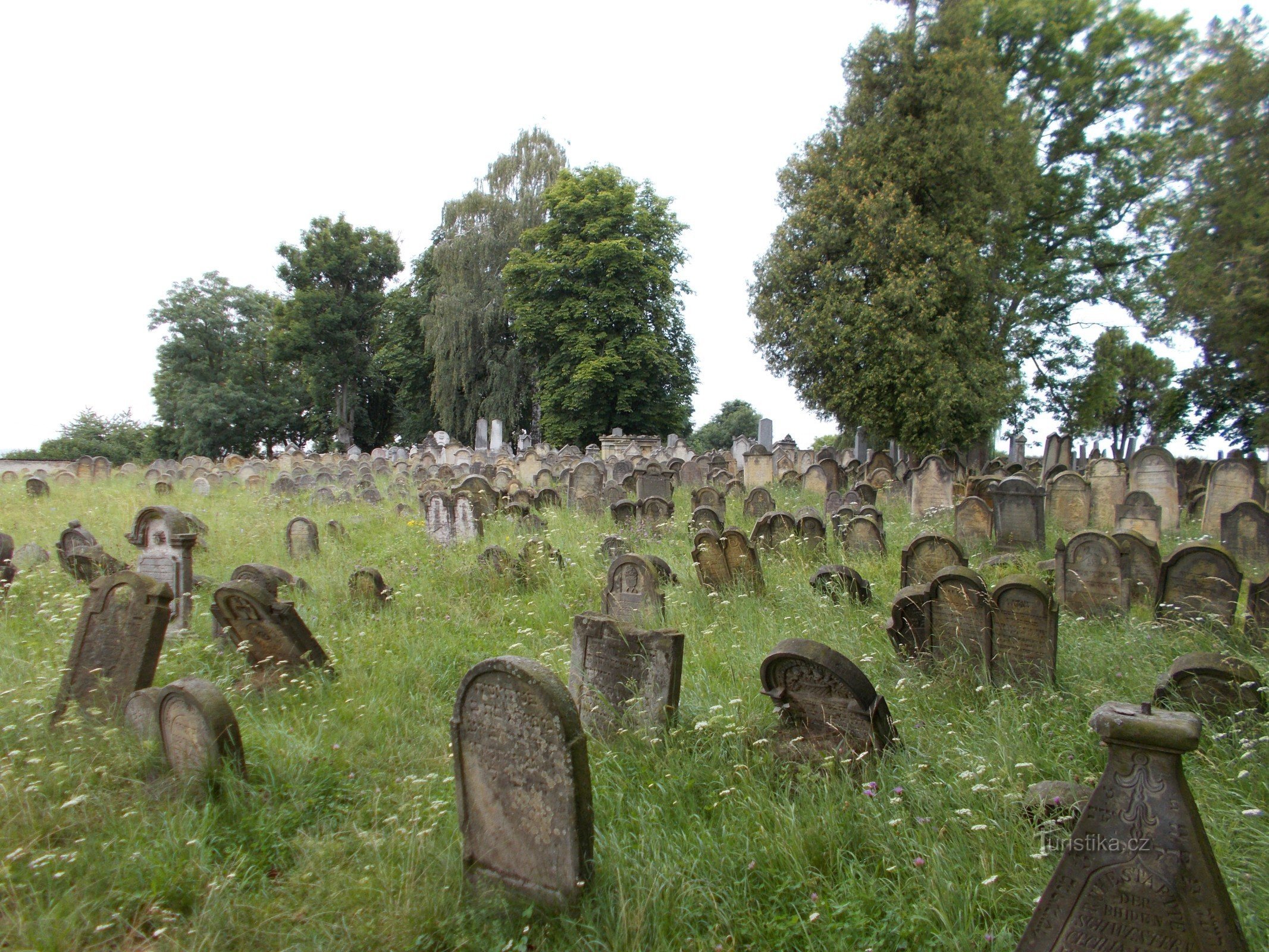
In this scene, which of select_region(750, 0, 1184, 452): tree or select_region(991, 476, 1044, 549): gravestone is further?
select_region(750, 0, 1184, 452): tree

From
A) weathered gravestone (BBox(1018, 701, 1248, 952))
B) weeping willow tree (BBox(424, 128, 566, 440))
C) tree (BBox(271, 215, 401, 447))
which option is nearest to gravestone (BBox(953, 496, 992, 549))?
weathered gravestone (BBox(1018, 701, 1248, 952))

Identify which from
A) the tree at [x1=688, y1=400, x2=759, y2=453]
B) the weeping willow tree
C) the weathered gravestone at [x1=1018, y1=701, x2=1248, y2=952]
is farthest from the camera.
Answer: the tree at [x1=688, y1=400, x2=759, y2=453]

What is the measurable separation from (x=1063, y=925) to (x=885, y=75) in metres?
21.1

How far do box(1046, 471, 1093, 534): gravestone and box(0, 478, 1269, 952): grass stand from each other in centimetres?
501

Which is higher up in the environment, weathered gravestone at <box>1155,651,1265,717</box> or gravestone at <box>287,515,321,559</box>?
gravestone at <box>287,515,321,559</box>

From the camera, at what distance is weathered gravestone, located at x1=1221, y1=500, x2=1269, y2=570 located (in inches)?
309

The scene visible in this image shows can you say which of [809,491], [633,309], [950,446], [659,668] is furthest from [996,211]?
[659,668]

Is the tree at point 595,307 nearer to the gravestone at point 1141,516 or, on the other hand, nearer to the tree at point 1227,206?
the tree at point 1227,206

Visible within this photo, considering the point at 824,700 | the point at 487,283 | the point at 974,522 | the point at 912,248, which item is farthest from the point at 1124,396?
the point at 824,700

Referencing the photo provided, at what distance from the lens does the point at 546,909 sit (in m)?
3.19

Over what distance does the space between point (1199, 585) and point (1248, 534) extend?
3015 mm

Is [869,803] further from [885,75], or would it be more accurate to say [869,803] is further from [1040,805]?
[885,75]

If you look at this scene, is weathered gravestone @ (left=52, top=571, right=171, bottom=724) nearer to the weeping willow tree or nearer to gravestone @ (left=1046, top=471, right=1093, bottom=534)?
gravestone @ (left=1046, top=471, right=1093, bottom=534)

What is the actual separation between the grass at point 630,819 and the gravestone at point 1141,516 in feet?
12.1
